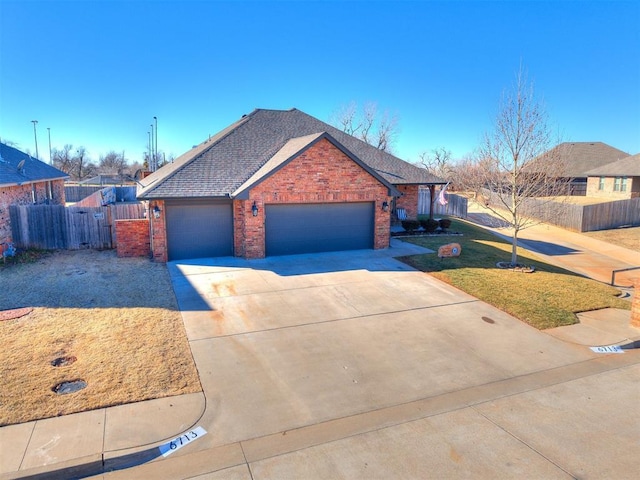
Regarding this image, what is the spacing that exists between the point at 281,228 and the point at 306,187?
5.92 ft

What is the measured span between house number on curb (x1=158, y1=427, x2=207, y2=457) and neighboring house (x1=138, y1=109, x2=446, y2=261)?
32.4 ft

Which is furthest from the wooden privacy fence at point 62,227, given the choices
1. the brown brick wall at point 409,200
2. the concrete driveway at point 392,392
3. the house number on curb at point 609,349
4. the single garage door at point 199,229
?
the house number on curb at point 609,349

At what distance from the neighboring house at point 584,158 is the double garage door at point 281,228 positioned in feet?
118

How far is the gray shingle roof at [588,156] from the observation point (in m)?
44.7

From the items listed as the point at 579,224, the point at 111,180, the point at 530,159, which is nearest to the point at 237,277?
the point at 530,159

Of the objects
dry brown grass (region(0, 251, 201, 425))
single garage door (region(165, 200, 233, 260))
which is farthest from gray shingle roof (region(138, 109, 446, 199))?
dry brown grass (region(0, 251, 201, 425))

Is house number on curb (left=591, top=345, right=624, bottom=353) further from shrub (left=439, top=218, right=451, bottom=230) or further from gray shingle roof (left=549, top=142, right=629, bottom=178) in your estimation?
gray shingle roof (left=549, top=142, right=629, bottom=178)

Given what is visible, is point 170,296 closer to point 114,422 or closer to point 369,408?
point 114,422

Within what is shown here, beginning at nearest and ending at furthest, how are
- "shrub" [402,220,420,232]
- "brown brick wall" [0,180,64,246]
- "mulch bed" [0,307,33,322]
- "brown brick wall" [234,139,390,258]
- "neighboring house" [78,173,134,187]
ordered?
"mulch bed" [0,307,33,322] → "brown brick wall" [0,180,64,246] → "brown brick wall" [234,139,390,258] → "shrub" [402,220,420,232] → "neighboring house" [78,173,134,187]

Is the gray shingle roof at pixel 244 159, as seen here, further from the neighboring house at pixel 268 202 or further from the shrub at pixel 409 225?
the shrub at pixel 409 225

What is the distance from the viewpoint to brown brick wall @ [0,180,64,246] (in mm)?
15258

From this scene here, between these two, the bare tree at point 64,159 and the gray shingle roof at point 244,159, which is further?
the bare tree at point 64,159

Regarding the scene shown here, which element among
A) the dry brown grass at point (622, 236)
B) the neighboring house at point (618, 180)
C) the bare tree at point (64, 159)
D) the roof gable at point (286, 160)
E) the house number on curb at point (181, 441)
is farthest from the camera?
the bare tree at point (64, 159)

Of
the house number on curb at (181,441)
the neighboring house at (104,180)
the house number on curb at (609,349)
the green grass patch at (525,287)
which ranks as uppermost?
the neighboring house at (104,180)
